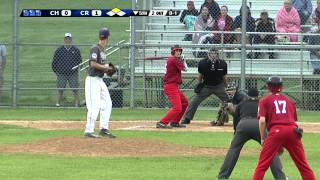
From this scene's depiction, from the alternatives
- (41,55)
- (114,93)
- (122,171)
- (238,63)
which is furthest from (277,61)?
(122,171)

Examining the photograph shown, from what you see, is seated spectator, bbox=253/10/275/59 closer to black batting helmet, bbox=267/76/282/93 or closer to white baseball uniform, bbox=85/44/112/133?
white baseball uniform, bbox=85/44/112/133

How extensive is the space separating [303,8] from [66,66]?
23.8 feet

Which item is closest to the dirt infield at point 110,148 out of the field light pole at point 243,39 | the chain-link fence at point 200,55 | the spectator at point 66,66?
the field light pole at point 243,39

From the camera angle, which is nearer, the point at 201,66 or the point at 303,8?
the point at 201,66

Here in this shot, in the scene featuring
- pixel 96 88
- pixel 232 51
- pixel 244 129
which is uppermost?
pixel 232 51

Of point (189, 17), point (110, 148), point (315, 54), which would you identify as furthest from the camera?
point (189, 17)

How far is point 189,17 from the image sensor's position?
85.4ft

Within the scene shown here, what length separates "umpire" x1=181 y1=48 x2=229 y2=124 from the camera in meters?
20.5

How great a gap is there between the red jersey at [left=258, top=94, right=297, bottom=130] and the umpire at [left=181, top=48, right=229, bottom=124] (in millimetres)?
9061

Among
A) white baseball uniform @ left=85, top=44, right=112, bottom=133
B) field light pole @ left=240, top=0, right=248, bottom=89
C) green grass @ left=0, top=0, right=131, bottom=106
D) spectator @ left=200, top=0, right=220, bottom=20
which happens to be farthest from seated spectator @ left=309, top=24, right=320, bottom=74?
white baseball uniform @ left=85, top=44, right=112, bottom=133

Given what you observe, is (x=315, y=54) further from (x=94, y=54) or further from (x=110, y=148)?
(x=110, y=148)

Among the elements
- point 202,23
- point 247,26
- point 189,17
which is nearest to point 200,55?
point 202,23

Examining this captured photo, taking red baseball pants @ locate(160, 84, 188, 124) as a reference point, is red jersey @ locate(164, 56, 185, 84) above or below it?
above

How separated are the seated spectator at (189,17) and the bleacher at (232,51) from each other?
0.31m
